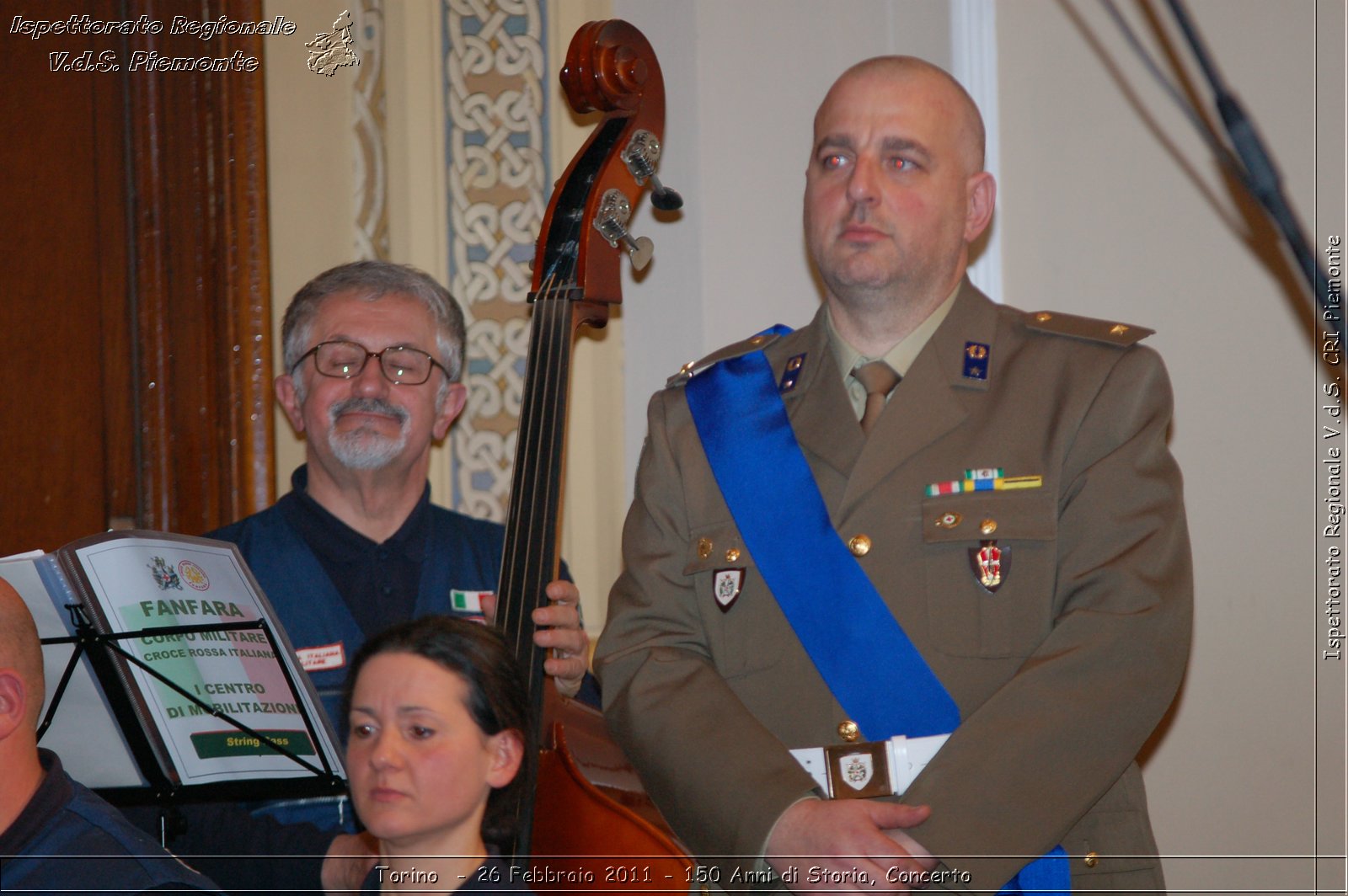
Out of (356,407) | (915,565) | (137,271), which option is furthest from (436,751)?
(137,271)

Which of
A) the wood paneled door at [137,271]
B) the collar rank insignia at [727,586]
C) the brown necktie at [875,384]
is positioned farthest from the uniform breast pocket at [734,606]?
the wood paneled door at [137,271]

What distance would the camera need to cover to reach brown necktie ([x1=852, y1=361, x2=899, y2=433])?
7.32 feet

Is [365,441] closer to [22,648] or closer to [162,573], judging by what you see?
[162,573]

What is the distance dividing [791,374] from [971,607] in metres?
0.52

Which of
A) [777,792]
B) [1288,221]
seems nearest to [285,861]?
[777,792]

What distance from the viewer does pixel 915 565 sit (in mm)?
2100

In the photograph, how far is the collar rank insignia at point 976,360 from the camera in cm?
221

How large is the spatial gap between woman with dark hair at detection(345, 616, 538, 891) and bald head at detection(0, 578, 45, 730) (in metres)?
0.43

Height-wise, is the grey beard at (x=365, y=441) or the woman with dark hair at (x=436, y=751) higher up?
the grey beard at (x=365, y=441)

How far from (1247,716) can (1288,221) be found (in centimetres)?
207

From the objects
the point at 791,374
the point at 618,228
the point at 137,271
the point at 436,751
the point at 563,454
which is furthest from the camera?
the point at 137,271

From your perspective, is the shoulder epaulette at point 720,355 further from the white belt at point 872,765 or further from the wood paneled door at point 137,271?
the wood paneled door at point 137,271

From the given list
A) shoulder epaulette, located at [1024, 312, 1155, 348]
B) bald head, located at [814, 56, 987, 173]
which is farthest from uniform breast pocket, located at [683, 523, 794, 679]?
bald head, located at [814, 56, 987, 173]

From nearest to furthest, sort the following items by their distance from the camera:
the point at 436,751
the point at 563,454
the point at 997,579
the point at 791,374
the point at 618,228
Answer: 1. the point at 436,751
2. the point at 997,579
3. the point at 791,374
4. the point at 563,454
5. the point at 618,228
